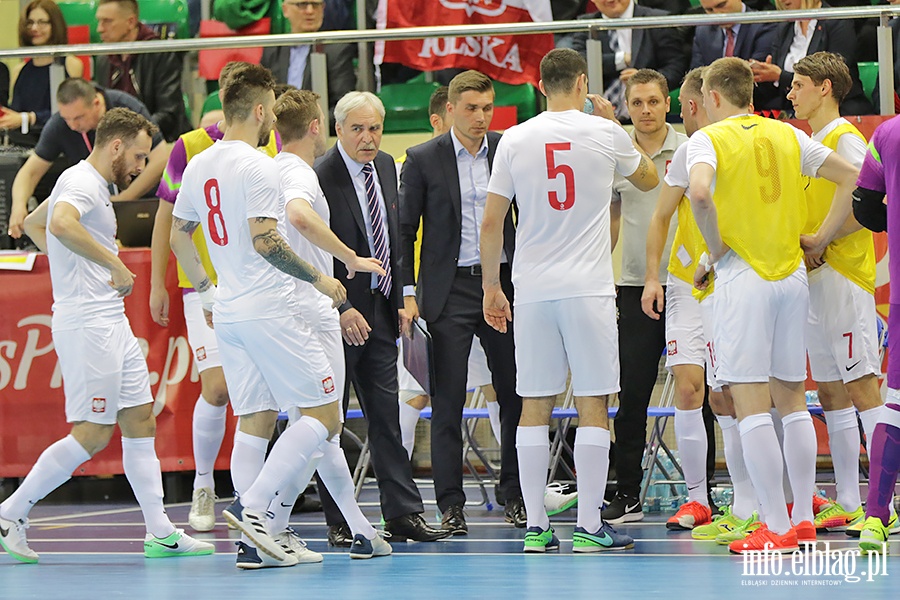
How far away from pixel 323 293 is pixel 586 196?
135cm

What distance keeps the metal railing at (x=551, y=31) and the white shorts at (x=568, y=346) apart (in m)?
2.87

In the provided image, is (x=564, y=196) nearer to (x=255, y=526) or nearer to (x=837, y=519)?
(x=255, y=526)

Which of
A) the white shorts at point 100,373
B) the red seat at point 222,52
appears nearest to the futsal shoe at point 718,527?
the white shorts at point 100,373

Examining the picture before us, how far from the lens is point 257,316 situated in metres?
5.91

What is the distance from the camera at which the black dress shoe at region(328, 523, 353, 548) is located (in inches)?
269

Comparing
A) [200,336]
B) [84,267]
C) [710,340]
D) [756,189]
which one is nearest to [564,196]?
[756,189]

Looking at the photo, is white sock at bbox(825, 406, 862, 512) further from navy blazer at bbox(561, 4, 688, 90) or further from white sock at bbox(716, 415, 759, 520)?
navy blazer at bbox(561, 4, 688, 90)

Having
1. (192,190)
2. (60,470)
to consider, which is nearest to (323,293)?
(192,190)

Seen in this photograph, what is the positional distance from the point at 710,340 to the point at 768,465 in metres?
0.92

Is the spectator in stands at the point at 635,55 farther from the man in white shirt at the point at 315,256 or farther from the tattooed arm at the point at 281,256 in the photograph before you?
the tattooed arm at the point at 281,256

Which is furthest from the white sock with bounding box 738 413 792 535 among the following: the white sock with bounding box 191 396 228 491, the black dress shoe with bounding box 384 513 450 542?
the white sock with bounding box 191 396 228 491

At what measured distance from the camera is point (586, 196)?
6293mm

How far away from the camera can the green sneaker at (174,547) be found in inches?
261

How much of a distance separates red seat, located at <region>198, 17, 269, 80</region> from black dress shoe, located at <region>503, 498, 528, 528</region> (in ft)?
14.5
